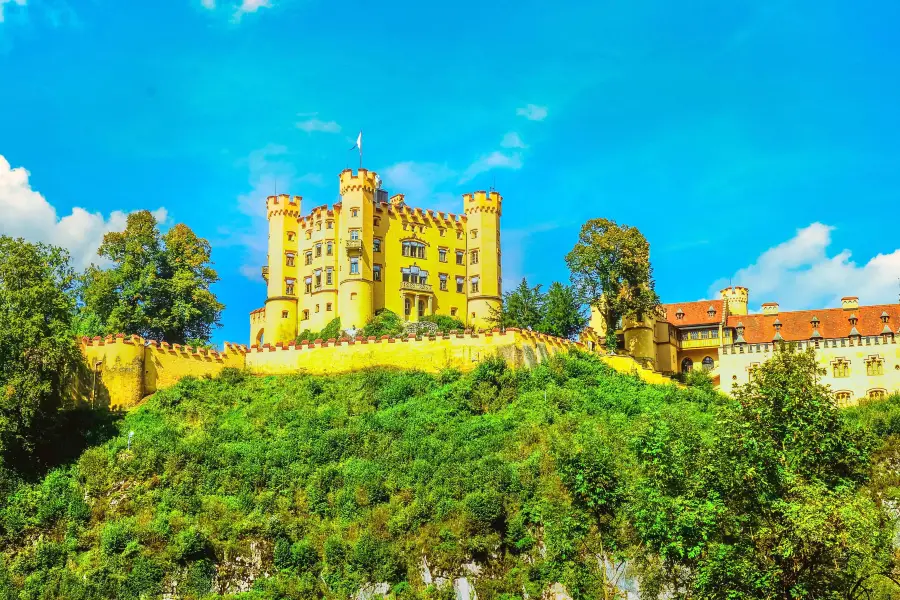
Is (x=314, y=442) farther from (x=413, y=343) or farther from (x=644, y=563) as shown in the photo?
(x=644, y=563)

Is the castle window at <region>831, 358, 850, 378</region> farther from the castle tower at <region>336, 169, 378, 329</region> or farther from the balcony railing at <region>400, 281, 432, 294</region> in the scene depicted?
the castle tower at <region>336, 169, 378, 329</region>

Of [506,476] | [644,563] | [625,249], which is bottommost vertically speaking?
[644,563]

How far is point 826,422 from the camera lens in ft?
117

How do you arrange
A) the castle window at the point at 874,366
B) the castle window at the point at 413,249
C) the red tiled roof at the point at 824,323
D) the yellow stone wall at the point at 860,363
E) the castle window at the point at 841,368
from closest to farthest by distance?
the yellow stone wall at the point at 860,363 → the castle window at the point at 874,366 → the castle window at the point at 841,368 → the red tiled roof at the point at 824,323 → the castle window at the point at 413,249

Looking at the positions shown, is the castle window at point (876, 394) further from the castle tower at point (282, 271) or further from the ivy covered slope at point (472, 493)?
the castle tower at point (282, 271)

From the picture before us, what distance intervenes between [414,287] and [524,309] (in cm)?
1015

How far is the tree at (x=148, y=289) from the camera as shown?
2813 inches

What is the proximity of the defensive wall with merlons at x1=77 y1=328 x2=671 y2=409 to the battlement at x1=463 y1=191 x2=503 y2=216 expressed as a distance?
63.5 ft

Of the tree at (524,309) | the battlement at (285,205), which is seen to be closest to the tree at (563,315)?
the tree at (524,309)

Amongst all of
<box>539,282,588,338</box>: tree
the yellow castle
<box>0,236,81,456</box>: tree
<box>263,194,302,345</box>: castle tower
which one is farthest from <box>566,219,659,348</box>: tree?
<box>0,236,81,456</box>: tree

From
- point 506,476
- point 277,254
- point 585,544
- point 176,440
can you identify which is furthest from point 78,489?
point 277,254

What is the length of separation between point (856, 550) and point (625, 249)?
4123 cm

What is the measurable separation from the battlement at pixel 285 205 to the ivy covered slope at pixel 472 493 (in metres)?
21.9

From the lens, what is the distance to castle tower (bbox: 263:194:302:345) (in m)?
79.2
